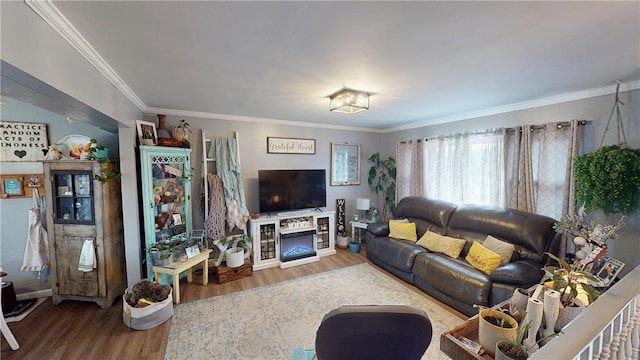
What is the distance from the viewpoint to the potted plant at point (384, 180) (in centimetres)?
466

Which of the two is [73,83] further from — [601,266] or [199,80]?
[601,266]

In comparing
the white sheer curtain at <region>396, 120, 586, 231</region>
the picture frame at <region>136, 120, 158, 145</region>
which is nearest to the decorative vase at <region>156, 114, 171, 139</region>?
the picture frame at <region>136, 120, 158, 145</region>

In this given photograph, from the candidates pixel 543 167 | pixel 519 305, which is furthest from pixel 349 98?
pixel 543 167

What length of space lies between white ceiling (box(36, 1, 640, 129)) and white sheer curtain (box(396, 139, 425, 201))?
1.51 m

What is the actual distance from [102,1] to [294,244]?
3432 mm

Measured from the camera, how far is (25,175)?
2.55 metres

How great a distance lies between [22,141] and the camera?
8.39ft

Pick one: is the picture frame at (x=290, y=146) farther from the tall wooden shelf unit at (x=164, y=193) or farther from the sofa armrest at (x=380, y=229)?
the sofa armrest at (x=380, y=229)

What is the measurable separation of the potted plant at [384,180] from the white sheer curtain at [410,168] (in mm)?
142

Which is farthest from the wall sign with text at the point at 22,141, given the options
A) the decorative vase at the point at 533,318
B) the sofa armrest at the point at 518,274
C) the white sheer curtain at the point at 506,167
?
the white sheer curtain at the point at 506,167

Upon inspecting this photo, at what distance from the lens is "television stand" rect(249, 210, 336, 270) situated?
356 cm

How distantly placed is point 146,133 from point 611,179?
4.78 metres

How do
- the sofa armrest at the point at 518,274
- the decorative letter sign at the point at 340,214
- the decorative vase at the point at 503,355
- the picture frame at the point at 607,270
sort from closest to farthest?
the decorative vase at the point at 503,355 → the picture frame at the point at 607,270 → the sofa armrest at the point at 518,274 → the decorative letter sign at the point at 340,214

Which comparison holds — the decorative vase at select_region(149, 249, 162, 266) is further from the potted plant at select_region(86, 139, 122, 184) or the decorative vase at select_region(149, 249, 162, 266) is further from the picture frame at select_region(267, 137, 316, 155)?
the picture frame at select_region(267, 137, 316, 155)
